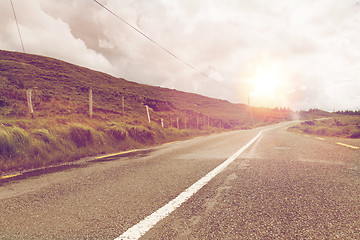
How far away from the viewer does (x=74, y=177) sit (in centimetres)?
336

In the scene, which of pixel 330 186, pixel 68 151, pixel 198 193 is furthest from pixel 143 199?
pixel 68 151

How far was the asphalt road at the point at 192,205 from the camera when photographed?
1567mm

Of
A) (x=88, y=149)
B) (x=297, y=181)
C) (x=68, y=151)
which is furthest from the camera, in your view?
(x=88, y=149)

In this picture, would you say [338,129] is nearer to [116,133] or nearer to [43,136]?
[116,133]

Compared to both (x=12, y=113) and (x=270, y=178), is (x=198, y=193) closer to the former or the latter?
(x=270, y=178)

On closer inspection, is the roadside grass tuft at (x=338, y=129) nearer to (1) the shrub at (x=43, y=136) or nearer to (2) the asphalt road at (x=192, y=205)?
(2) the asphalt road at (x=192, y=205)

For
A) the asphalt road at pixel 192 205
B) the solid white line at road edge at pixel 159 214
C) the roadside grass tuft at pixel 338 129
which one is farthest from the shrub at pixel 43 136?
the roadside grass tuft at pixel 338 129

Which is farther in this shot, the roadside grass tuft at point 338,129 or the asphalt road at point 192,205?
the roadside grass tuft at point 338,129

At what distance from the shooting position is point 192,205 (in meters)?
2.05

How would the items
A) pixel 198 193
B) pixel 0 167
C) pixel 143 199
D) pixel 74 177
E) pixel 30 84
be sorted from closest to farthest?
pixel 143 199
pixel 198 193
pixel 74 177
pixel 0 167
pixel 30 84

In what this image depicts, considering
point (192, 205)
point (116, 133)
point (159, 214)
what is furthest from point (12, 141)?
point (192, 205)

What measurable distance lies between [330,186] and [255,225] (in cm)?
163

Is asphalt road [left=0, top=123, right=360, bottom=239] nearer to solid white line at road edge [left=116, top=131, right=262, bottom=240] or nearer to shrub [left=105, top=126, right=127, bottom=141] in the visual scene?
solid white line at road edge [left=116, top=131, right=262, bottom=240]

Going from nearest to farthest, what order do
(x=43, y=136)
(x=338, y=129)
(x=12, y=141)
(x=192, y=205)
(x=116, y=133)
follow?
(x=192, y=205) < (x=12, y=141) < (x=43, y=136) < (x=116, y=133) < (x=338, y=129)
